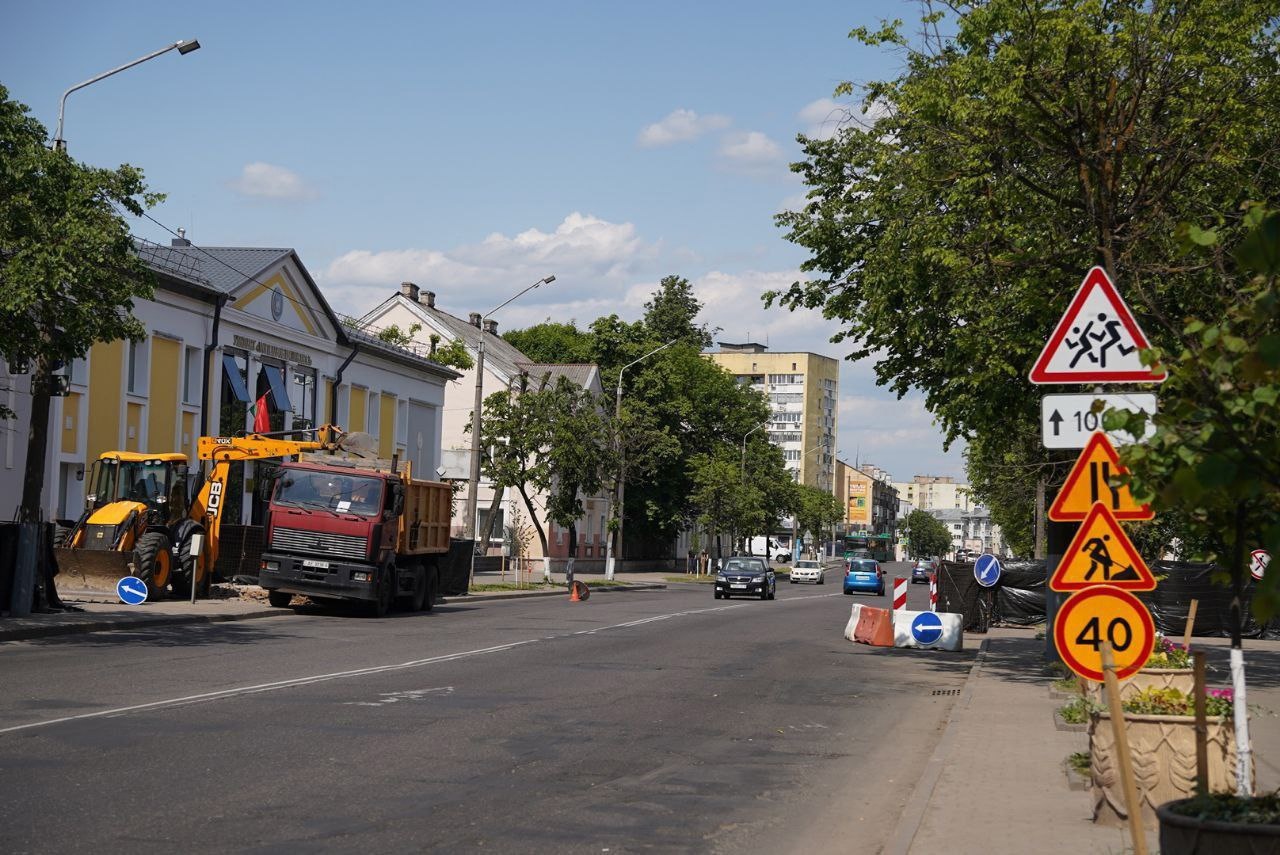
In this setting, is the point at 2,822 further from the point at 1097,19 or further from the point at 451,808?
the point at 1097,19

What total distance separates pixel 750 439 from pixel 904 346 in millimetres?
79568

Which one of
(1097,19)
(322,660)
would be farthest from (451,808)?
(1097,19)

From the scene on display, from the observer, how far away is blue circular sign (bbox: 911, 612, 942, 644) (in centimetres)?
2578

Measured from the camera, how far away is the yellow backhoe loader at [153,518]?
28016mm

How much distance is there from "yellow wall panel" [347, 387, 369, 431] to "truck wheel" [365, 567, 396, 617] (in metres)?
23.9

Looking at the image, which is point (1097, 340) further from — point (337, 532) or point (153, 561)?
point (153, 561)

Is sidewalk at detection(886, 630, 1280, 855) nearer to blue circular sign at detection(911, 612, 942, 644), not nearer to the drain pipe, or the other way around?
blue circular sign at detection(911, 612, 942, 644)

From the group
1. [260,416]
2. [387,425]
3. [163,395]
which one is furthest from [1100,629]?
[387,425]

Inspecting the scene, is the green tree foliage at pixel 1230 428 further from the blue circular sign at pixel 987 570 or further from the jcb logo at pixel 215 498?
the jcb logo at pixel 215 498

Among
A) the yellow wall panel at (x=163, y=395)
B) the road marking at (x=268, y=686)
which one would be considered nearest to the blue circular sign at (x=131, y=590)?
the road marking at (x=268, y=686)

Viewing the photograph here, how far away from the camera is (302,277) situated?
4912cm

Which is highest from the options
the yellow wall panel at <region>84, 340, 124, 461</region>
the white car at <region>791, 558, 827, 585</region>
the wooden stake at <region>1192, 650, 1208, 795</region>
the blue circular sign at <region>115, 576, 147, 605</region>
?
the yellow wall panel at <region>84, 340, 124, 461</region>

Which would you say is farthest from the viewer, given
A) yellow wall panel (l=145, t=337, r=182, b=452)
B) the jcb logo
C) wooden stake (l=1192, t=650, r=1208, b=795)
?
yellow wall panel (l=145, t=337, r=182, b=452)

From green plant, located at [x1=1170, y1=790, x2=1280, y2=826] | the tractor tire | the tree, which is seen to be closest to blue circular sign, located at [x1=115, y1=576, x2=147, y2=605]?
the tractor tire
